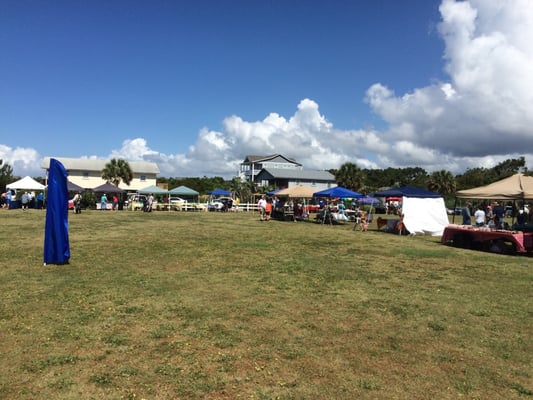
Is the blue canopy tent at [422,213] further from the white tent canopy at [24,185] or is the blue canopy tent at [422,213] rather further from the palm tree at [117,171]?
the palm tree at [117,171]

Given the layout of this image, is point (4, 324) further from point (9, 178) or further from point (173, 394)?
point (9, 178)

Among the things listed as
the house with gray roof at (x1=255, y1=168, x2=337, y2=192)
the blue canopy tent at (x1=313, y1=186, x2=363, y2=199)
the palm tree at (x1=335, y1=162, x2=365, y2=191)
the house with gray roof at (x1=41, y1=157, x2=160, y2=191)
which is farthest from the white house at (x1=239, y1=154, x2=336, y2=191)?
the blue canopy tent at (x1=313, y1=186, x2=363, y2=199)

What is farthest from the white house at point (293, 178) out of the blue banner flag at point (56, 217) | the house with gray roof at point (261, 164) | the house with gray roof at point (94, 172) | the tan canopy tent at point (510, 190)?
the blue banner flag at point (56, 217)

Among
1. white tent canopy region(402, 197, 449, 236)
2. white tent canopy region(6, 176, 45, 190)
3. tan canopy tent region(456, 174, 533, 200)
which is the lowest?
white tent canopy region(402, 197, 449, 236)

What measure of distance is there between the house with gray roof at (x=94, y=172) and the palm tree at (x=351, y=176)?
91.4 ft

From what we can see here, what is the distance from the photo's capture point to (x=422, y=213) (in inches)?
740

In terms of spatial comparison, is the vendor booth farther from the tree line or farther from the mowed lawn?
the tree line

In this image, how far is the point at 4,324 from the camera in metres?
5.17

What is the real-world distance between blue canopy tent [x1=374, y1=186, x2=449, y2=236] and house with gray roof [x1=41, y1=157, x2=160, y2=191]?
148 feet

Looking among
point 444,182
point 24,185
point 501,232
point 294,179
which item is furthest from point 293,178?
point 501,232

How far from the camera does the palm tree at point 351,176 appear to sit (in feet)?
179

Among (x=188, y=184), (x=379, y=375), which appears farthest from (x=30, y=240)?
(x=188, y=184)

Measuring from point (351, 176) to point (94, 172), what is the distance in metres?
36.9

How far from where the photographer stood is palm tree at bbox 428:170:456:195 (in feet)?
189
